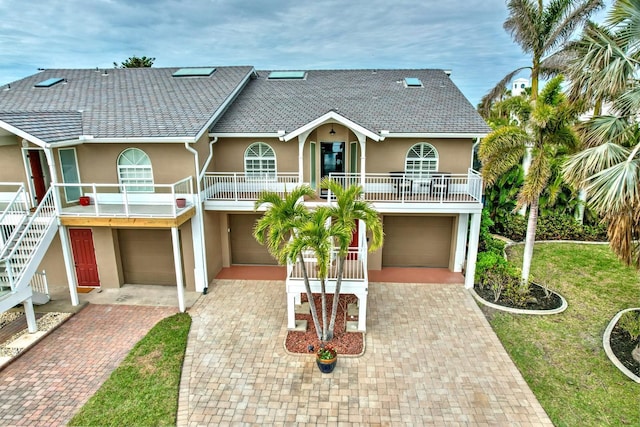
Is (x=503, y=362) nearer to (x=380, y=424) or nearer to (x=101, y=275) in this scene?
(x=380, y=424)

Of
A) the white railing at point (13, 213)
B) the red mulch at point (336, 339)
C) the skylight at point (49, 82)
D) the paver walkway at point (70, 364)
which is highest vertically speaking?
the skylight at point (49, 82)

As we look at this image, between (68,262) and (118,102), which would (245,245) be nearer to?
(68,262)

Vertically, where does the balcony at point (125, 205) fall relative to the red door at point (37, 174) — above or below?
below

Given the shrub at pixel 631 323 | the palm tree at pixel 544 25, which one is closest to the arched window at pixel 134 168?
the shrub at pixel 631 323

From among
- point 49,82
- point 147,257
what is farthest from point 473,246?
point 49,82

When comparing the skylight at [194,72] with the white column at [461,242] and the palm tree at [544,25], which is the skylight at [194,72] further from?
the palm tree at [544,25]

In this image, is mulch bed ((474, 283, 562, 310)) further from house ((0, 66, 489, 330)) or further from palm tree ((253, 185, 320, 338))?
palm tree ((253, 185, 320, 338))
